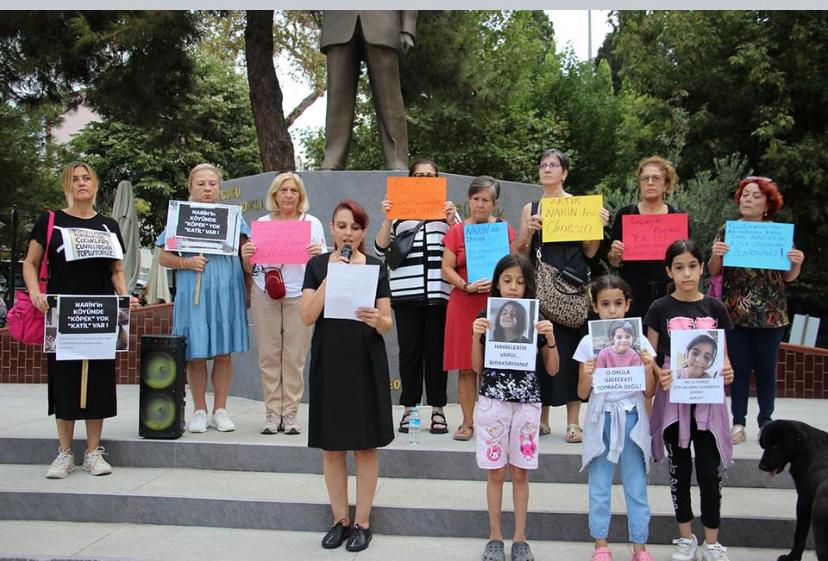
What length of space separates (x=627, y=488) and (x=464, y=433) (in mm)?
1650

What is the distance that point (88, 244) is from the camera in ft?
16.3

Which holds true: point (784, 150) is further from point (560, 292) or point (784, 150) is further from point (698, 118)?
point (560, 292)

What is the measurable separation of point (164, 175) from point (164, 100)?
15.8m

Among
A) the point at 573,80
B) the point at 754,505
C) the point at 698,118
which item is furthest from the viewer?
the point at 573,80

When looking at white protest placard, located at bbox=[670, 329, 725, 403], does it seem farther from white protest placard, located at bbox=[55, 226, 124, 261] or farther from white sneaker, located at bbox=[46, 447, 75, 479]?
white sneaker, located at bbox=[46, 447, 75, 479]

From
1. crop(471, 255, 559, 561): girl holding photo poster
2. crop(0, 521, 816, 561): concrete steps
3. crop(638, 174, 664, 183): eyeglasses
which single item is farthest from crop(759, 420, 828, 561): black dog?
crop(638, 174, 664, 183): eyeglasses

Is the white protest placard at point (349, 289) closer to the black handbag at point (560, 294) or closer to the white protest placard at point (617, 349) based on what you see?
the white protest placard at point (617, 349)

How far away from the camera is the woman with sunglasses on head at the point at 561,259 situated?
5.19 m

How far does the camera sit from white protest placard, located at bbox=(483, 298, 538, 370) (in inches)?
153

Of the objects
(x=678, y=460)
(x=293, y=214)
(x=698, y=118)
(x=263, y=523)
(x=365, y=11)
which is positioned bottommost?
(x=263, y=523)

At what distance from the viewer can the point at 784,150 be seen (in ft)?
48.9

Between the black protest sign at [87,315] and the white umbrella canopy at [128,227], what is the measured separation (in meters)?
7.56

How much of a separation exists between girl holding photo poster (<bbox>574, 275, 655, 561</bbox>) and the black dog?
1.82 ft

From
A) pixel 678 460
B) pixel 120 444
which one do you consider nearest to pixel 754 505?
pixel 678 460
